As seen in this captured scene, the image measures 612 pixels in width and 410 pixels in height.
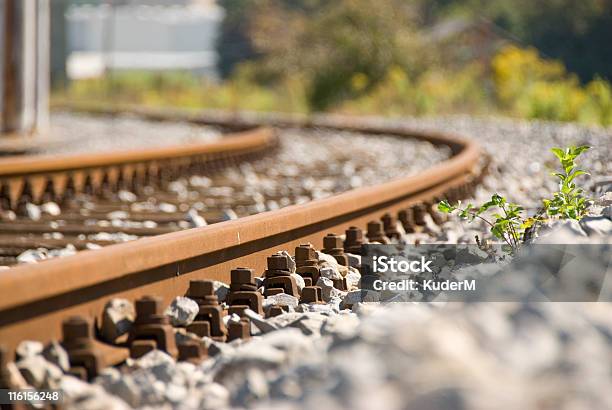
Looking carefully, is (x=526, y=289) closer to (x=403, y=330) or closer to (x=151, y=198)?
(x=403, y=330)

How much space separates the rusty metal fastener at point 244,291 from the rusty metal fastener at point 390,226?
1.96 metres

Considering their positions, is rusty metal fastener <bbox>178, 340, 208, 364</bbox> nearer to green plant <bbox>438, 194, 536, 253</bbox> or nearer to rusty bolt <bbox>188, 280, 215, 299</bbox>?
rusty bolt <bbox>188, 280, 215, 299</bbox>

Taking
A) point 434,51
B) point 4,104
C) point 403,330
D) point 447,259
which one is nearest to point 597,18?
point 434,51

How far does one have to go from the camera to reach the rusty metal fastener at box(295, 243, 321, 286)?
4.65 meters

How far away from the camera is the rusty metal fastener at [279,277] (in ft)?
14.4

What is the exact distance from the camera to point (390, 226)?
6195 mm

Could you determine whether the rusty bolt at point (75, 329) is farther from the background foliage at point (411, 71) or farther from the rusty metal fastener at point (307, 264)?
the background foliage at point (411, 71)

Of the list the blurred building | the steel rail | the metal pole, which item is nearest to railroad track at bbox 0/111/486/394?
the steel rail

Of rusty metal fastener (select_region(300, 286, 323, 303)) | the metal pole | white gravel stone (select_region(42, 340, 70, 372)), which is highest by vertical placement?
white gravel stone (select_region(42, 340, 70, 372))

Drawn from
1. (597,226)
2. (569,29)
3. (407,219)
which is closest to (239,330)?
(597,226)

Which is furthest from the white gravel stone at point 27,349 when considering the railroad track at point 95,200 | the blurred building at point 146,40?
the blurred building at point 146,40

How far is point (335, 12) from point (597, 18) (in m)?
15.8

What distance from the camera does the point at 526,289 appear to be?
286 centimetres

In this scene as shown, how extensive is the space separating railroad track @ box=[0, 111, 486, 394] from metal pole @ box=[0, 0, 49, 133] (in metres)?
9.25
